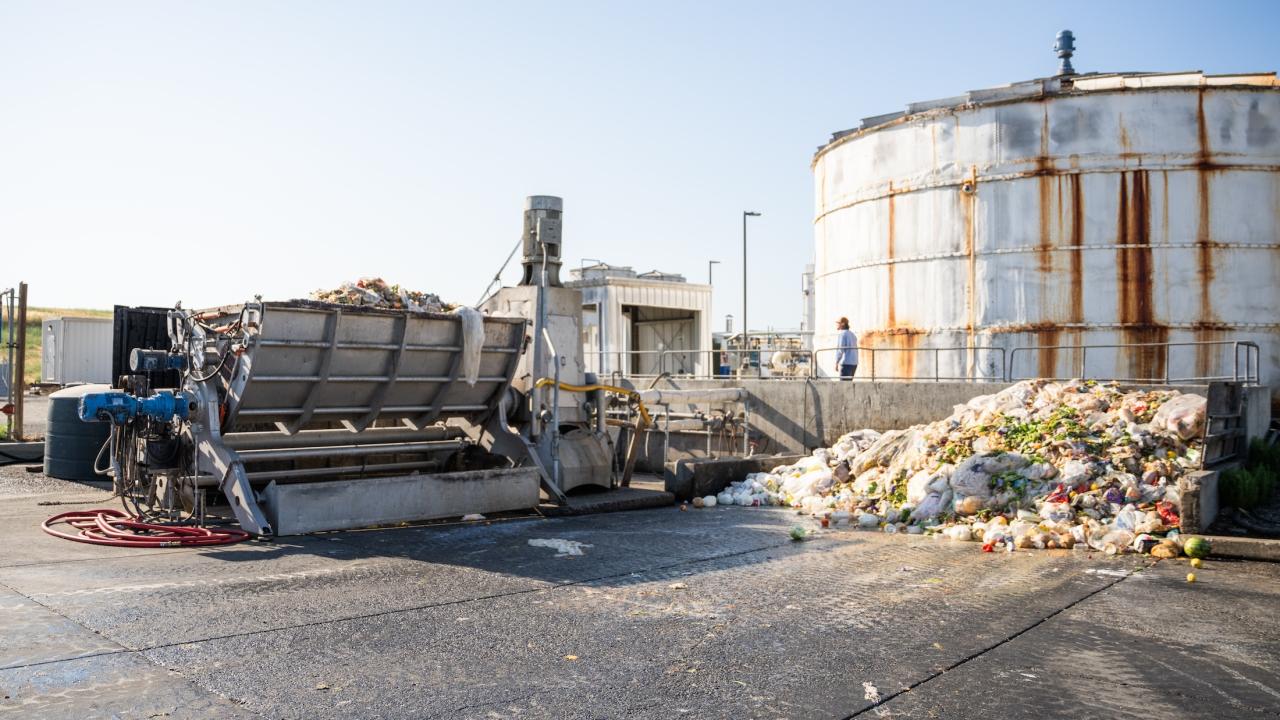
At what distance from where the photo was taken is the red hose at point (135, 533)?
8.95 m

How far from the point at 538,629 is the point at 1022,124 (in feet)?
46.8

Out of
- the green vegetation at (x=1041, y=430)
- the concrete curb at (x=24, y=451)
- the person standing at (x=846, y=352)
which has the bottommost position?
the concrete curb at (x=24, y=451)

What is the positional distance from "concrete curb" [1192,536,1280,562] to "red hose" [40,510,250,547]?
903 centimetres

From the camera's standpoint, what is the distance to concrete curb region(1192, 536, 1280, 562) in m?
8.80

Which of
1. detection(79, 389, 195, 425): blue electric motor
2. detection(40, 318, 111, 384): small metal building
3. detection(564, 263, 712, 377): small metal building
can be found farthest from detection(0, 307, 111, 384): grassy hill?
detection(79, 389, 195, 425): blue electric motor

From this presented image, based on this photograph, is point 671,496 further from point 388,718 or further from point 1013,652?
point 388,718

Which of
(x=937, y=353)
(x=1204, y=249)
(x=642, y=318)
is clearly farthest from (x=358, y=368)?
(x=642, y=318)

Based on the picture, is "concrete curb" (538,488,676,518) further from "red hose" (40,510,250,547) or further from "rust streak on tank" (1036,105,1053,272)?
"rust streak on tank" (1036,105,1053,272)

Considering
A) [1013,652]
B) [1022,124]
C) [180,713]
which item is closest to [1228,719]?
[1013,652]

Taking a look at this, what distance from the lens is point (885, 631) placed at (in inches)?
248

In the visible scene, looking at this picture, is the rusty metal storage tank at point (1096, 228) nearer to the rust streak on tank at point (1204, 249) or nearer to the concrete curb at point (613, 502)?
the rust streak on tank at point (1204, 249)

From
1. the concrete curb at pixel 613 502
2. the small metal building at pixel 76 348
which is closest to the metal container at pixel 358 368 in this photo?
the concrete curb at pixel 613 502

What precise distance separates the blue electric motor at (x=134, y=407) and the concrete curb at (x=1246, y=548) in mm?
9949

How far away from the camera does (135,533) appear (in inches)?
371
